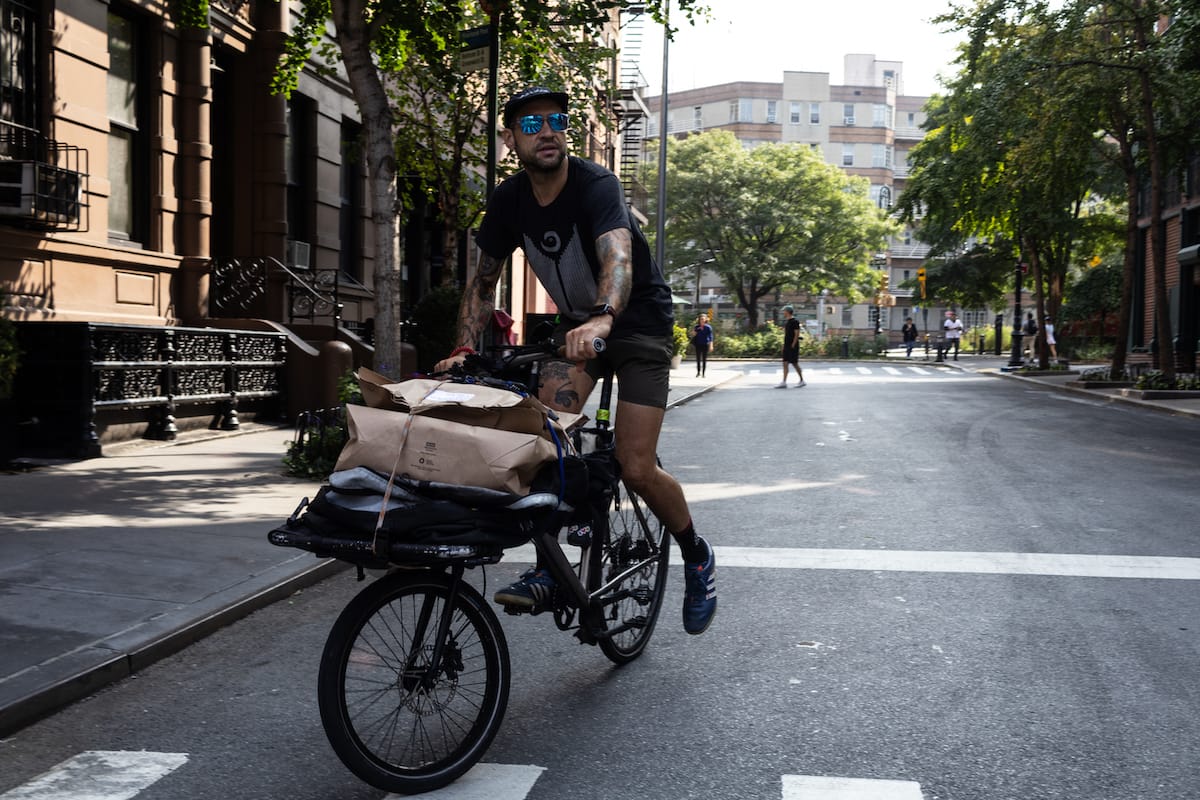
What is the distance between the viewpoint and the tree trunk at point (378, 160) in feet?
35.4

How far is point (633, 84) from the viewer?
45.4 m

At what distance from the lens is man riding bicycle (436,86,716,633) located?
427 cm

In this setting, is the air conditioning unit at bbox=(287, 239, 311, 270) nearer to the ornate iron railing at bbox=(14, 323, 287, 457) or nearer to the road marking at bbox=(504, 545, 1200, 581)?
the ornate iron railing at bbox=(14, 323, 287, 457)

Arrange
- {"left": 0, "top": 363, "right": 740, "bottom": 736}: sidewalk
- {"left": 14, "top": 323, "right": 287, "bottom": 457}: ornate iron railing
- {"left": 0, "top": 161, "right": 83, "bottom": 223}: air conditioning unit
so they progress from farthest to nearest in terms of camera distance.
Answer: {"left": 0, "top": 161, "right": 83, "bottom": 223}: air conditioning unit, {"left": 14, "top": 323, "right": 287, "bottom": 457}: ornate iron railing, {"left": 0, "top": 363, "right": 740, "bottom": 736}: sidewalk

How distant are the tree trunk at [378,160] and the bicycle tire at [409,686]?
7354 mm

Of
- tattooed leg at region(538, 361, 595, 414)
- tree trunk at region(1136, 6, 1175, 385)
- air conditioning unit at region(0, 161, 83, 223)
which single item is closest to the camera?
tattooed leg at region(538, 361, 595, 414)

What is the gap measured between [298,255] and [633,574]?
46.6 ft

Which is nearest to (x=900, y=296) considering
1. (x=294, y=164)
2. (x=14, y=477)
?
(x=294, y=164)

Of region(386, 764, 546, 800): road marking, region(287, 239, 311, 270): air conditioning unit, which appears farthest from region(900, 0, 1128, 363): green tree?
region(386, 764, 546, 800): road marking

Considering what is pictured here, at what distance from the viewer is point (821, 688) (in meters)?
4.73

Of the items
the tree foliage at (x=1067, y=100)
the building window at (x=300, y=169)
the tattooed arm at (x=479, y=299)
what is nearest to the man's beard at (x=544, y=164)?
the tattooed arm at (x=479, y=299)

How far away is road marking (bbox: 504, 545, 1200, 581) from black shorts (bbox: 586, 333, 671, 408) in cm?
289

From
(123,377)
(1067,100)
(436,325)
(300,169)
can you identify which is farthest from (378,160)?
(1067,100)

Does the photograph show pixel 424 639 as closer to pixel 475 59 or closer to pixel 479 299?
pixel 479 299
